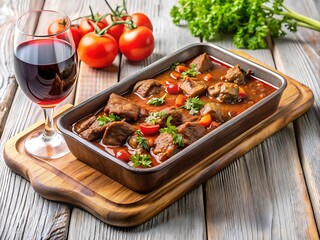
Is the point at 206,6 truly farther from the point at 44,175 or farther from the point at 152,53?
the point at 44,175

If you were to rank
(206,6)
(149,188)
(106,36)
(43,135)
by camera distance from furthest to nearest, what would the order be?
1. (206,6)
2. (106,36)
3. (43,135)
4. (149,188)

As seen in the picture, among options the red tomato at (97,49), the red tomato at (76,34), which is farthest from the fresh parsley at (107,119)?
the red tomato at (76,34)

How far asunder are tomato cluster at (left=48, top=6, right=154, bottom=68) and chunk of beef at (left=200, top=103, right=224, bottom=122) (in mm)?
1142

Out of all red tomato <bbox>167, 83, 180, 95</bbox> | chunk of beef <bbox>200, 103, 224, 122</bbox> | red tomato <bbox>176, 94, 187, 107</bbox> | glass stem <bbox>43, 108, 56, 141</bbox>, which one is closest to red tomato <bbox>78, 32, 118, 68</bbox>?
red tomato <bbox>167, 83, 180, 95</bbox>

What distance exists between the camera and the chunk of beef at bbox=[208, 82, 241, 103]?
14.1 feet

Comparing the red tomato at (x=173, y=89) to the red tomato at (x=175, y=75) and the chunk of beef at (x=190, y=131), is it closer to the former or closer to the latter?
the red tomato at (x=175, y=75)

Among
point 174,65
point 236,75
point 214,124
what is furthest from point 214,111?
point 174,65

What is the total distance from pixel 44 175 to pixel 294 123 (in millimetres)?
1669

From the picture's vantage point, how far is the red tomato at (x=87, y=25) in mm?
5266

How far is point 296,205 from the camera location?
378cm

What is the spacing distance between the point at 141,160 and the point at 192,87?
83 cm

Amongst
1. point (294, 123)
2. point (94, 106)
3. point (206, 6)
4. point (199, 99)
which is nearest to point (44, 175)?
point (94, 106)

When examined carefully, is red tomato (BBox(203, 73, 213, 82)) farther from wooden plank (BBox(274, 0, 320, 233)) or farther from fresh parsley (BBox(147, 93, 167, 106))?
wooden plank (BBox(274, 0, 320, 233))

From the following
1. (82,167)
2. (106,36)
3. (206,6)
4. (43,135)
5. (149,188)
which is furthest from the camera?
(206,6)
